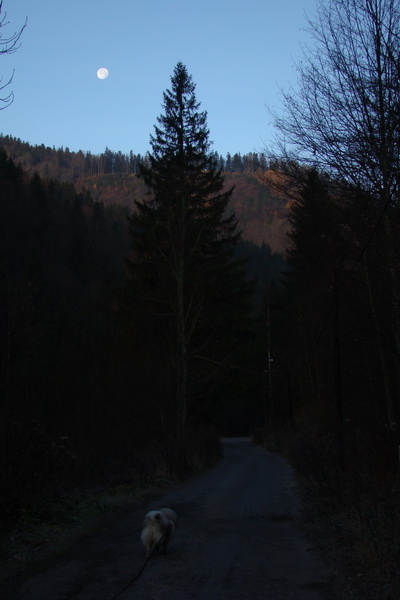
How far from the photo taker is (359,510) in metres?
8.92

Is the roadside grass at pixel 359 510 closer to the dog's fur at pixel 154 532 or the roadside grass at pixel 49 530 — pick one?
the dog's fur at pixel 154 532

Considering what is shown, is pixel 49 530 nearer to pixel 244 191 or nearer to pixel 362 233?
pixel 362 233

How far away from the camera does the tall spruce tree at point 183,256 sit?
2188 centimetres

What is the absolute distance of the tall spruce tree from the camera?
21875 mm

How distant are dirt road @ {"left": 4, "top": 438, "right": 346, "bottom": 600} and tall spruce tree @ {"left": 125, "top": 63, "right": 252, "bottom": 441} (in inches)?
413

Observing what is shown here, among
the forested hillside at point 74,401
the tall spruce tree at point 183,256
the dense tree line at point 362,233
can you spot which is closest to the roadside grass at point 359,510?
the dense tree line at point 362,233

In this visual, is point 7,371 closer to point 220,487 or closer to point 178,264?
point 220,487

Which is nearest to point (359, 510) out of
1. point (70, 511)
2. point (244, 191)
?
point (70, 511)

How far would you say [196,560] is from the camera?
6.82 metres

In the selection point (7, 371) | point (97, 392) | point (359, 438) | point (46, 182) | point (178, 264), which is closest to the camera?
point (7, 371)

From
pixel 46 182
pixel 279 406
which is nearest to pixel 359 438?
pixel 279 406

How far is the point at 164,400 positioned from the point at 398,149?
47.7 ft

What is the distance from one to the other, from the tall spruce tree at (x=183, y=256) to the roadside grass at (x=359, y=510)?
7.57m

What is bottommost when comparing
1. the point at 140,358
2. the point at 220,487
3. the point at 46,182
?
the point at 220,487
